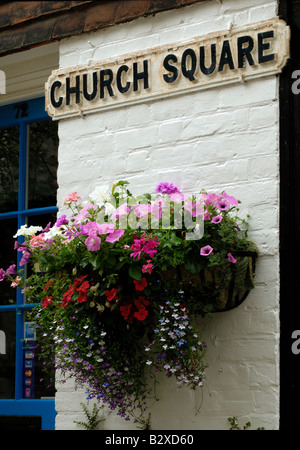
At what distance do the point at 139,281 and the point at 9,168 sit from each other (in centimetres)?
172

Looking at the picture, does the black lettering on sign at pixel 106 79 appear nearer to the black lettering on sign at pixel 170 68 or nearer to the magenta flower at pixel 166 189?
the black lettering on sign at pixel 170 68

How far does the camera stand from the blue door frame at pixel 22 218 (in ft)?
12.2

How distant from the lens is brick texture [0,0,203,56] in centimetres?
344

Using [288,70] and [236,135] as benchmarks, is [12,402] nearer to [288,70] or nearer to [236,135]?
[236,135]

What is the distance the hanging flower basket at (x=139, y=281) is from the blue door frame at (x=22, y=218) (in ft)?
2.51

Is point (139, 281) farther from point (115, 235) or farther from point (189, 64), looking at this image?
point (189, 64)

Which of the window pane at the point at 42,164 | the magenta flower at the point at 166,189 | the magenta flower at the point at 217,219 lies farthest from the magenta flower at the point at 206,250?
the window pane at the point at 42,164

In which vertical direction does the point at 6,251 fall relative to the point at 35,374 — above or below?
above

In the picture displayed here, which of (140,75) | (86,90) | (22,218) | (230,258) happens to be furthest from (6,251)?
(230,258)

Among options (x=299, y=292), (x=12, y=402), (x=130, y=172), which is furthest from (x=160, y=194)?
(x=12, y=402)

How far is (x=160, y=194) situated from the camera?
10.3ft

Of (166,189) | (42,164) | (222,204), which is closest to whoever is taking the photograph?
(222,204)

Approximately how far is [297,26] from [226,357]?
136 centimetres

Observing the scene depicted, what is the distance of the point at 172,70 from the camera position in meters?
3.25
